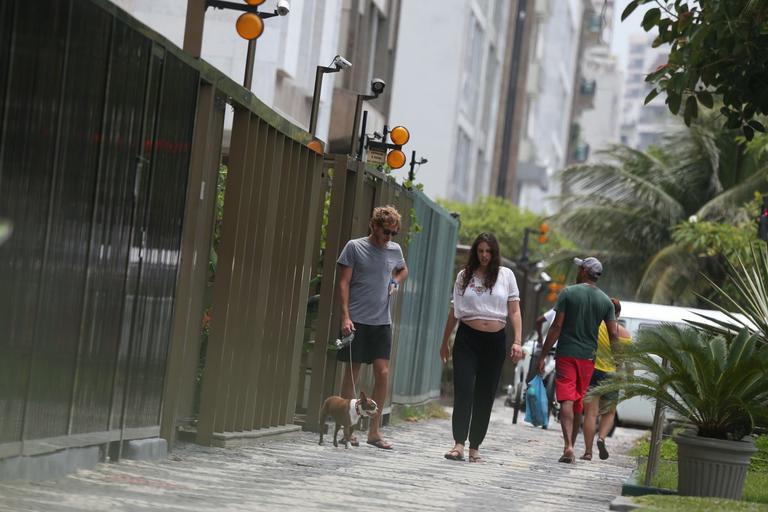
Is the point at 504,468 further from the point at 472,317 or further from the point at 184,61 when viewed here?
the point at 184,61

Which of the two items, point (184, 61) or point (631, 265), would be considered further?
point (631, 265)

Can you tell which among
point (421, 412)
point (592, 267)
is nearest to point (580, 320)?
point (592, 267)

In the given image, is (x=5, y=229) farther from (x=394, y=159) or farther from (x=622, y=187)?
(x=622, y=187)

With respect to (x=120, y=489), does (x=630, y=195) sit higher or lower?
higher

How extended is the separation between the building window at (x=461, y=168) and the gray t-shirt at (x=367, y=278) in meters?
35.4

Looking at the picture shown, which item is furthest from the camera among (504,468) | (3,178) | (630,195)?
(630,195)

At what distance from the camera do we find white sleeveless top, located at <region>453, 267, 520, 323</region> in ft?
39.5

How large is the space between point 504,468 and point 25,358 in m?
5.70

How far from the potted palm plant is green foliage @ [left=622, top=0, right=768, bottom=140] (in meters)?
2.01

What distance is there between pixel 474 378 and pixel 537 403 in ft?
25.1

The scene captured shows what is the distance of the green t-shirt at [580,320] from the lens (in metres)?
13.4

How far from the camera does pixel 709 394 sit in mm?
9438

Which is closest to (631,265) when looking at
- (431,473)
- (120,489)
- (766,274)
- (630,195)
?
(630,195)

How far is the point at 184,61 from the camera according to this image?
29.3 ft
